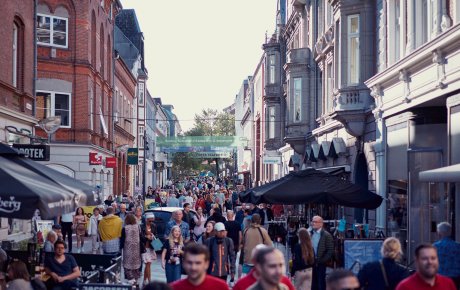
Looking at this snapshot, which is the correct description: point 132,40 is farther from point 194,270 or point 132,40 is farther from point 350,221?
point 194,270

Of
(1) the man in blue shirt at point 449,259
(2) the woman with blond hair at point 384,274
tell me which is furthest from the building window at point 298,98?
(2) the woman with blond hair at point 384,274

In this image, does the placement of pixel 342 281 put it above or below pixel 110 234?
above

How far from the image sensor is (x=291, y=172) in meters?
18.5

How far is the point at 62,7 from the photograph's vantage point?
3581cm

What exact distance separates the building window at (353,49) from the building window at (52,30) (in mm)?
15618

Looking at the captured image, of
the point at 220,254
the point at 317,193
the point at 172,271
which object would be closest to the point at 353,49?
the point at 317,193

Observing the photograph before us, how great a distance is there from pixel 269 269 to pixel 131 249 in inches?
392

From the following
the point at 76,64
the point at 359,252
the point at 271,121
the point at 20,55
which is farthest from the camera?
the point at 271,121

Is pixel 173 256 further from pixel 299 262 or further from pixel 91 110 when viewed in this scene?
pixel 91 110

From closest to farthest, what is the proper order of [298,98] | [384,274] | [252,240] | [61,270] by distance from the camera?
[384,274] → [61,270] → [252,240] → [298,98]

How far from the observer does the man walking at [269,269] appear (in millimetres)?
6281

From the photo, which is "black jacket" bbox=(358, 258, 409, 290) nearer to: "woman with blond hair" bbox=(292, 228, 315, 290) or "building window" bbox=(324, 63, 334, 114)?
"woman with blond hair" bbox=(292, 228, 315, 290)

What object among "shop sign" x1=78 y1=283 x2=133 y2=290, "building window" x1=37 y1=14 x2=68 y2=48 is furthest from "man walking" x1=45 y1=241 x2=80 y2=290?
"building window" x1=37 y1=14 x2=68 y2=48

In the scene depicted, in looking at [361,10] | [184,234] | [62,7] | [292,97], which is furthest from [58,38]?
[184,234]
